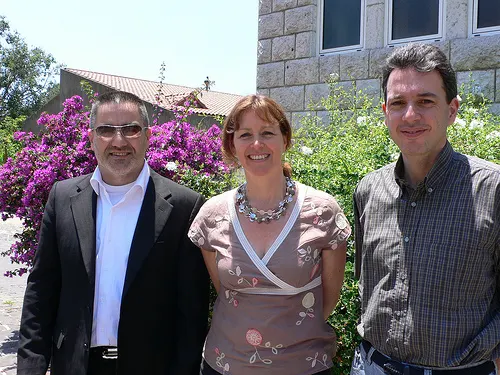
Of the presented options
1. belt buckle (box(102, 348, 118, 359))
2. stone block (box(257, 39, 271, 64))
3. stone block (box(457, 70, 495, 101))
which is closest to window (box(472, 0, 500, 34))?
stone block (box(457, 70, 495, 101))

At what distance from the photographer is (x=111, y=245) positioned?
271 cm

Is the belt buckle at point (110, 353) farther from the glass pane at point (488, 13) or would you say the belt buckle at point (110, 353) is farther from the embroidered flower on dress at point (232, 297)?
the glass pane at point (488, 13)

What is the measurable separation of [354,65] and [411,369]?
5439mm

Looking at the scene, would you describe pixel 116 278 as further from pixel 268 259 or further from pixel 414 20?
pixel 414 20

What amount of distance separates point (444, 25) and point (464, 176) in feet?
15.9

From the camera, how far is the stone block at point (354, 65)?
6.76 m

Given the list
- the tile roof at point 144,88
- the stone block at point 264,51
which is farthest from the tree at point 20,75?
the stone block at point 264,51

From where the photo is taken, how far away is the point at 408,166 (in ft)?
7.19

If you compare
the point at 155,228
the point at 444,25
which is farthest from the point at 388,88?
the point at 444,25

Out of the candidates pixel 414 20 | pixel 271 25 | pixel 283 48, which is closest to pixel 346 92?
pixel 414 20

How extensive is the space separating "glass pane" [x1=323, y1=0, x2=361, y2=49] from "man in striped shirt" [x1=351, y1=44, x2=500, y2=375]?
520cm

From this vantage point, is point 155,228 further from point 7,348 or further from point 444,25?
point 444,25

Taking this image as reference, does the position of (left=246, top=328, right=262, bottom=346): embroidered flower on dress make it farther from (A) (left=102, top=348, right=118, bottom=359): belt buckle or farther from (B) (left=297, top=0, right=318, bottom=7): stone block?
(B) (left=297, top=0, right=318, bottom=7): stone block

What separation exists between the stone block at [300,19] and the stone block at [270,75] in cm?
51
